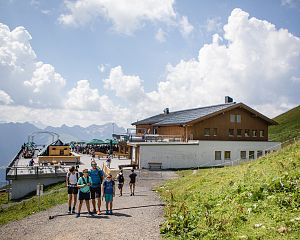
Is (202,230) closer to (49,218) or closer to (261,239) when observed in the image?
(261,239)

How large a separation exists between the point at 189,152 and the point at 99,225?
91.1 ft

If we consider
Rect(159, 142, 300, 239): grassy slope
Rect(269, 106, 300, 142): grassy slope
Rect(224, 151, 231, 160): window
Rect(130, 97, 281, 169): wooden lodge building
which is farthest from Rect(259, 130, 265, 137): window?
Rect(269, 106, 300, 142): grassy slope

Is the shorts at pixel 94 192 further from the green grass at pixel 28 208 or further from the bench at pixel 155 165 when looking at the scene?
the bench at pixel 155 165

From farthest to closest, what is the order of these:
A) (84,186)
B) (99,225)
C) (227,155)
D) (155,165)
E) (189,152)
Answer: (227,155) < (189,152) < (155,165) < (84,186) < (99,225)

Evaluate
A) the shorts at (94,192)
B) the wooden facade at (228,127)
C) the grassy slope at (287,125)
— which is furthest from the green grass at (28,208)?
the grassy slope at (287,125)

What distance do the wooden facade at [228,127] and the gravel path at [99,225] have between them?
77.3ft

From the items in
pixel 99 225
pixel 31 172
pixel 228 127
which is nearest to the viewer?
pixel 99 225

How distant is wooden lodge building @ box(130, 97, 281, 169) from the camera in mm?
38094

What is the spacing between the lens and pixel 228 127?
140ft

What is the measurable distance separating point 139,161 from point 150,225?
81.0 ft

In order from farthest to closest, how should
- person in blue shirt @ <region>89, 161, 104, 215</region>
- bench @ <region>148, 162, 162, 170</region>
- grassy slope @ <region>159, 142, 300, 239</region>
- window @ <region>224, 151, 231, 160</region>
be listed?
window @ <region>224, 151, 231, 160</region> → bench @ <region>148, 162, 162, 170</region> → person in blue shirt @ <region>89, 161, 104, 215</region> → grassy slope @ <region>159, 142, 300, 239</region>

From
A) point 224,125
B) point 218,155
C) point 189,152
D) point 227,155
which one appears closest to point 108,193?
point 189,152

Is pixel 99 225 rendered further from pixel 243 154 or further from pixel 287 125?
pixel 287 125

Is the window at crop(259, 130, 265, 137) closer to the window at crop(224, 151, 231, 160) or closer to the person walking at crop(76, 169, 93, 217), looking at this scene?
the window at crop(224, 151, 231, 160)
